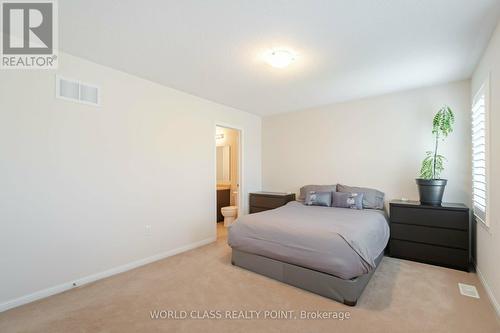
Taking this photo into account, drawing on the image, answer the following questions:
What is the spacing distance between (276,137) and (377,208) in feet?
7.95

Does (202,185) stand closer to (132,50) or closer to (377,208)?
(132,50)

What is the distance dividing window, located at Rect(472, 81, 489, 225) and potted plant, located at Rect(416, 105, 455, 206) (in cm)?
35

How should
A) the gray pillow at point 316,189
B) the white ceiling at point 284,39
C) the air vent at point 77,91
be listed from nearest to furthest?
the white ceiling at point 284,39
the air vent at point 77,91
the gray pillow at point 316,189

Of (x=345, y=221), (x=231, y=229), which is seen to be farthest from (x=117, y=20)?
(x=345, y=221)

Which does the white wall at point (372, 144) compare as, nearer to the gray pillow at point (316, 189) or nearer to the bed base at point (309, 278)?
the gray pillow at point (316, 189)

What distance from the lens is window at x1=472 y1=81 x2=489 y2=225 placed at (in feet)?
7.91

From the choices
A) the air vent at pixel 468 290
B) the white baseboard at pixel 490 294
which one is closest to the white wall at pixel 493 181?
the white baseboard at pixel 490 294

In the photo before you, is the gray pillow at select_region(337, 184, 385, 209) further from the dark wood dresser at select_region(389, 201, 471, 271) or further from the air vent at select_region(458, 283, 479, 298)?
the air vent at select_region(458, 283, 479, 298)

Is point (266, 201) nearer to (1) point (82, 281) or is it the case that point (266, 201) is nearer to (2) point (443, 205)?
(2) point (443, 205)

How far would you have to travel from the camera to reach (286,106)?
4.67 m

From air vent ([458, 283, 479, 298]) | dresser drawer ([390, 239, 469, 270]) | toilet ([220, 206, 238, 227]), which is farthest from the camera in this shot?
toilet ([220, 206, 238, 227])

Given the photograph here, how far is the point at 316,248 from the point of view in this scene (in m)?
2.40

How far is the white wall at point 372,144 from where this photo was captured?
3432mm

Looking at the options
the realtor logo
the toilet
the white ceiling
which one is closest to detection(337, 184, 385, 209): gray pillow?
the white ceiling
